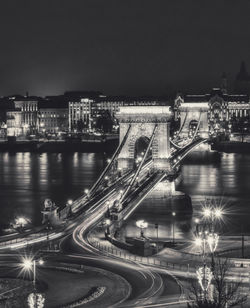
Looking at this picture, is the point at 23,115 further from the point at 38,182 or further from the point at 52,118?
the point at 38,182

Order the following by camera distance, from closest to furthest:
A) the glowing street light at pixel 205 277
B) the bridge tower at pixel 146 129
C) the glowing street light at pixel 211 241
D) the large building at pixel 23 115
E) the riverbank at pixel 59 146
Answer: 1. the glowing street light at pixel 205 277
2. the glowing street light at pixel 211 241
3. the bridge tower at pixel 146 129
4. the riverbank at pixel 59 146
5. the large building at pixel 23 115

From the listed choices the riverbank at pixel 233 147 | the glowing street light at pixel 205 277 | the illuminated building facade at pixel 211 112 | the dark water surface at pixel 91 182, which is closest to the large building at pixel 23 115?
the illuminated building facade at pixel 211 112

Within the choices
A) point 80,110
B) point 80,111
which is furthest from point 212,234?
point 80,111

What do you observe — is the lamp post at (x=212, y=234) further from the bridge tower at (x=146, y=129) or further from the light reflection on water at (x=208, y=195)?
the bridge tower at (x=146, y=129)

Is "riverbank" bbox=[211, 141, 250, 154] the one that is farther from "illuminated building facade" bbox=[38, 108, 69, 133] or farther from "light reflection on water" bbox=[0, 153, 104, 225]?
"illuminated building facade" bbox=[38, 108, 69, 133]

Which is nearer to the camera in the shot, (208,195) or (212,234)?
(212,234)
